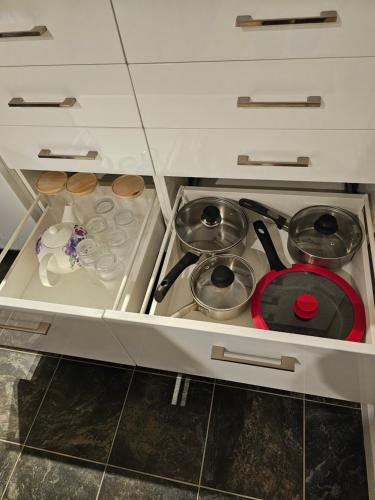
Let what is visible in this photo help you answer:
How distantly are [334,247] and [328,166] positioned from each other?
0.83 ft

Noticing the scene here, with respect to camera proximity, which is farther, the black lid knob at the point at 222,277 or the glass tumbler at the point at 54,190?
the glass tumbler at the point at 54,190

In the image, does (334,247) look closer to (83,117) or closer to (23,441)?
(83,117)

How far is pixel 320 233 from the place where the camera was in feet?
3.30

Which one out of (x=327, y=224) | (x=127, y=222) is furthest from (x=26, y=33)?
(x=327, y=224)

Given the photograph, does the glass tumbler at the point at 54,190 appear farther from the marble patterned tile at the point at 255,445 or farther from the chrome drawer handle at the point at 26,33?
the marble patterned tile at the point at 255,445

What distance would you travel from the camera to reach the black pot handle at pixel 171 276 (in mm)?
860

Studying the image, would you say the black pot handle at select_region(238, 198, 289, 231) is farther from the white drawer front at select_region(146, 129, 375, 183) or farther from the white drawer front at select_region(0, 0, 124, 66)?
the white drawer front at select_region(0, 0, 124, 66)

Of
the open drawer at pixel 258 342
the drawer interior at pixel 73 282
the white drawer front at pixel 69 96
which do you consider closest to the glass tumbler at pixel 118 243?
the drawer interior at pixel 73 282

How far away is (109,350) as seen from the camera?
1051 mm

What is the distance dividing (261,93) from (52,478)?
123cm

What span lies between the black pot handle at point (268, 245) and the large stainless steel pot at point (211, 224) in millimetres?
37

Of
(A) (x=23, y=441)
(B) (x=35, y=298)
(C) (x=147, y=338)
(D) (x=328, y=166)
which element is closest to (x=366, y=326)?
(D) (x=328, y=166)

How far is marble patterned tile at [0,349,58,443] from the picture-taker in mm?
1203

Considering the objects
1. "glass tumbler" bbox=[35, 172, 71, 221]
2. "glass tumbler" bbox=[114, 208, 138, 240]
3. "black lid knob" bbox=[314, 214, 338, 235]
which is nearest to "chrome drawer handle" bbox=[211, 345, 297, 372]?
"black lid knob" bbox=[314, 214, 338, 235]
